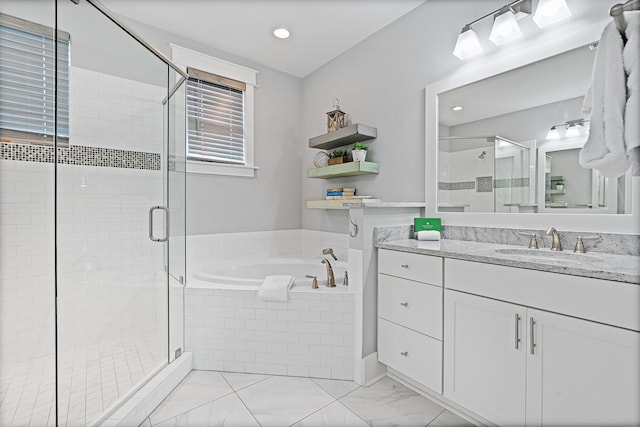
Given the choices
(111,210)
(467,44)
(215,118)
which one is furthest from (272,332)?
(467,44)

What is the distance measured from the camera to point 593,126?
1175 mm

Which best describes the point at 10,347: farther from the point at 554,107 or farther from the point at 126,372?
the point at 554,107

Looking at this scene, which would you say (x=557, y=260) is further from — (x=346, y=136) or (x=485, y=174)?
(x=346, y=136)

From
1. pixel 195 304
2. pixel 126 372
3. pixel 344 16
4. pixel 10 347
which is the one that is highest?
pixel 344 16

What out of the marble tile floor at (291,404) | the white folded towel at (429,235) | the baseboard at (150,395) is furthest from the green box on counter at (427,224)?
the baseboard at (150,395)

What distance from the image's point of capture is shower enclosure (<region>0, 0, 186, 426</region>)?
1.69 m

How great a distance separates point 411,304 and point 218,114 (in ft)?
7.94

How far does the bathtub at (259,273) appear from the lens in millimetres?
2129

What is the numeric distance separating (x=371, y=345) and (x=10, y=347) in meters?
2.11

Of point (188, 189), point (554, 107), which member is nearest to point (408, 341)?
point (554, 107)

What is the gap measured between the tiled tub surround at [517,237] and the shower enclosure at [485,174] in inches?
5.3

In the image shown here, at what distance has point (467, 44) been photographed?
195 cm

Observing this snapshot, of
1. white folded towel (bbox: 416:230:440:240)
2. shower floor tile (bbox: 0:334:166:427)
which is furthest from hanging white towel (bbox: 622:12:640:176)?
shower floor tile (bbox: 0:334:166:427)

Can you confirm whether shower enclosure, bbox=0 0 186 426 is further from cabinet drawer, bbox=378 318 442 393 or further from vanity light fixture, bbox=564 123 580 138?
vanity light fixture, bbox=564 123 580 138
